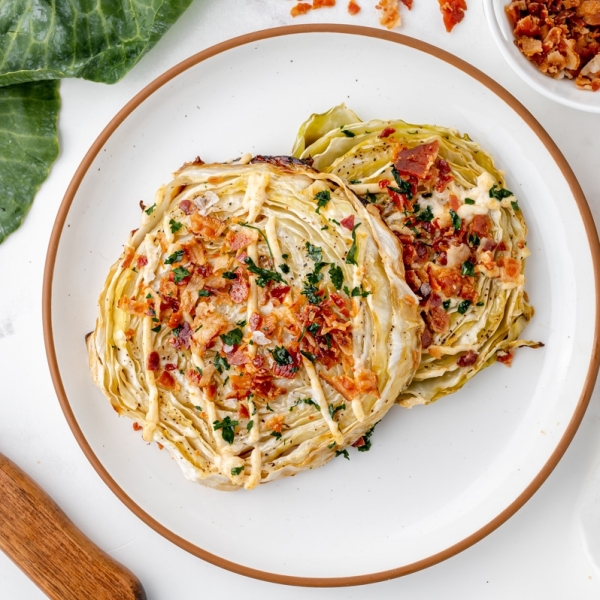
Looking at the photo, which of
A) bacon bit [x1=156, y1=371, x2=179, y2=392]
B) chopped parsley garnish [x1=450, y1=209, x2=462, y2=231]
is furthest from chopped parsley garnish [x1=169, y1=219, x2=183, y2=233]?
chopped parsley garnish [x1=450, y1=209, x2=462, y2=231]

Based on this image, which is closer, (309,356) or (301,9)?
(309,356)

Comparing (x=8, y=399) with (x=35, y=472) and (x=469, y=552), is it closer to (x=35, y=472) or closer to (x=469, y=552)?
(x=35, y=472)

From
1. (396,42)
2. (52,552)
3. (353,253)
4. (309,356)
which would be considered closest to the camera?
(353,253)

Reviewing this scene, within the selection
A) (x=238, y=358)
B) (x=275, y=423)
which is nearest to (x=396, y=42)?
(x=238, y=358)

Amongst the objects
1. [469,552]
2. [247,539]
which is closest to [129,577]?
[247,539]

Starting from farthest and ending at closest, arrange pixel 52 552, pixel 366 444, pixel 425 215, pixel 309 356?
pixel 52 552
pixel 366 444
pixel 425 215
pixel 309 356

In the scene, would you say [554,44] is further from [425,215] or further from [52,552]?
[52,552]

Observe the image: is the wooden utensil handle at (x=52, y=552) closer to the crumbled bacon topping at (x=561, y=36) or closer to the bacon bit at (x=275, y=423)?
the bacon bit at (x=275, y=423)
